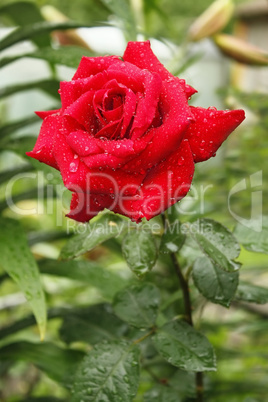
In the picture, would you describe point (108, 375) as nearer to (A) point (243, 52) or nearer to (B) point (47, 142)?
(B) point (47, 142)

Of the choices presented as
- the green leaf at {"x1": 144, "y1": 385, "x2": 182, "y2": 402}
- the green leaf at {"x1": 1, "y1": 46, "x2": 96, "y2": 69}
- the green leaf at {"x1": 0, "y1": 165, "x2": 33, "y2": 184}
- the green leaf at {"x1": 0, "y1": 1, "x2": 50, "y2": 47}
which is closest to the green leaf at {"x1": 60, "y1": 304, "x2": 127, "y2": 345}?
the green leaf at {"x1": 144, "y1": 385, "x2": 182, "y2": 402}

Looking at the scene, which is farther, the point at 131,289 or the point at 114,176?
the point at 131,289

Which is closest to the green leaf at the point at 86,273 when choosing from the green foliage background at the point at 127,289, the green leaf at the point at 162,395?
the green foliage background at the point at 127,289

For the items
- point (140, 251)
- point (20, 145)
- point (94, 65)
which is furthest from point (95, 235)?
point (20, 145)

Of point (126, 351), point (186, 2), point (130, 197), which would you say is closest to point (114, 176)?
point (130, 197)

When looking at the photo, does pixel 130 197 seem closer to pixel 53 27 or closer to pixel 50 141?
pixel 50 141

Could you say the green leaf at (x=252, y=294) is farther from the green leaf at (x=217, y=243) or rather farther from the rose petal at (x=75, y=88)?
the rose petal at (x=75, y=88)
